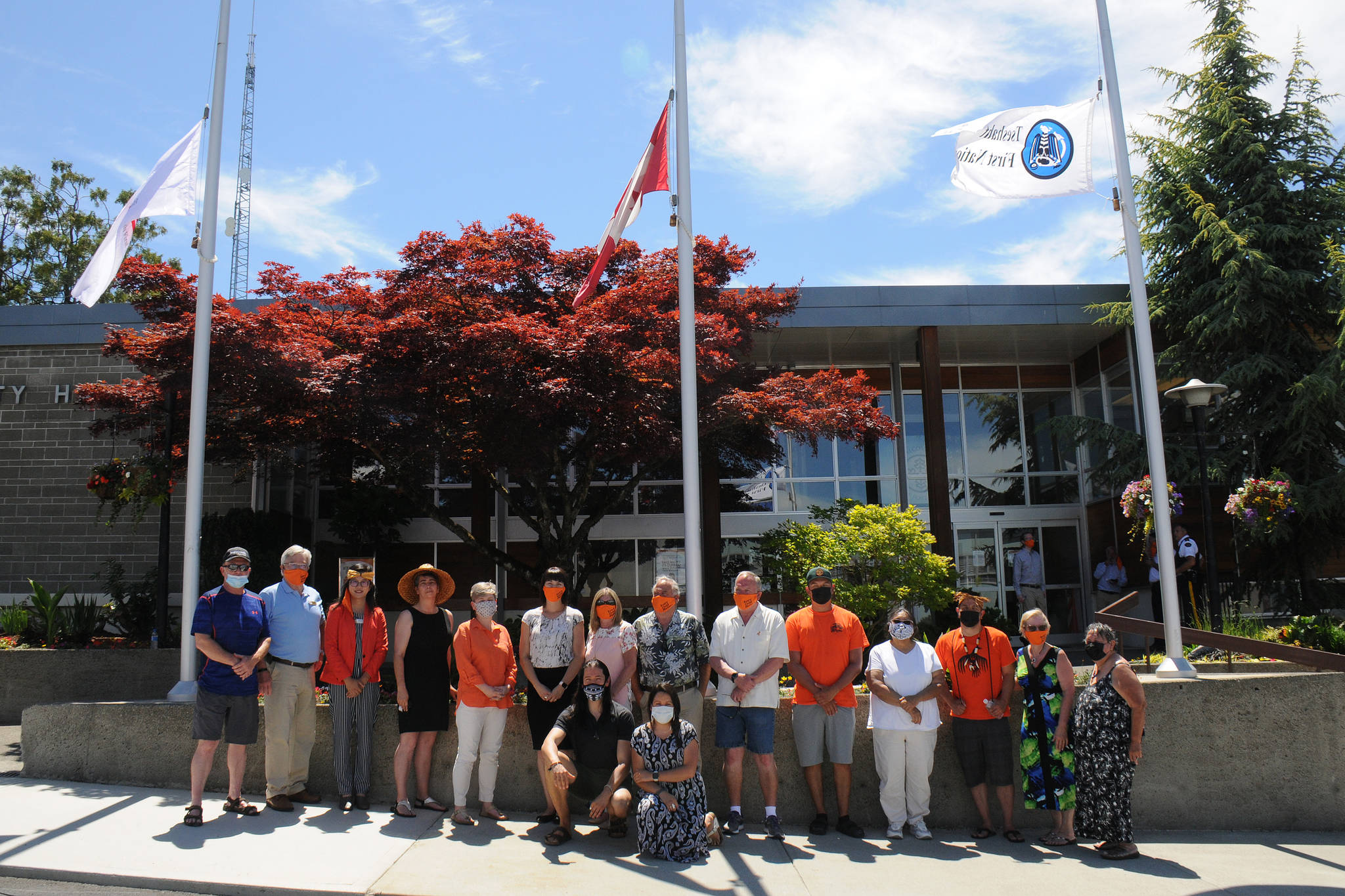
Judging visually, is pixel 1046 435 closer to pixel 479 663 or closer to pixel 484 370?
pixel 484 370

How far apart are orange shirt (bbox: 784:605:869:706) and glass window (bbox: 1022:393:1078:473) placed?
12.0 metres

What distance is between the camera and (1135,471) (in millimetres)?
14891

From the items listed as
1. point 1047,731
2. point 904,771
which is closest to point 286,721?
point 904,771

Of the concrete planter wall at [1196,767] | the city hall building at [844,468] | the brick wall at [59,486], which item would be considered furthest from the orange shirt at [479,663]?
the brick wall at [59,486]

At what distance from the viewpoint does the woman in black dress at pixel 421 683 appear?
22.0 ft

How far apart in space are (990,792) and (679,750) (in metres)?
2.60

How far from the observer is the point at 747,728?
6.58 m

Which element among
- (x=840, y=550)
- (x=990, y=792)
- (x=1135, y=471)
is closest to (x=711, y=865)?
(x=990, y=792)

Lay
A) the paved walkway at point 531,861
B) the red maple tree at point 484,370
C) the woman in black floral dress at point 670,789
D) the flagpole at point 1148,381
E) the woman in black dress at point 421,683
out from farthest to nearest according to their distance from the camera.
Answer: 1. the red maple tree at point 484,370
2. the flagpole at point 1148,381
3. the woman in black dress at point 421,683
4. the woman in black floral dress at point 670,789
5. the paved walkway at point 531,861

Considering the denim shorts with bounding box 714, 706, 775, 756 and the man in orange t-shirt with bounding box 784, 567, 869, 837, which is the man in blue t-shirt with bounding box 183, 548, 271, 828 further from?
the man in orange t-shirt with bounding box 784, 567, 869, 837

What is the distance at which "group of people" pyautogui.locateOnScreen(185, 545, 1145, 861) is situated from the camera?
20.5ft

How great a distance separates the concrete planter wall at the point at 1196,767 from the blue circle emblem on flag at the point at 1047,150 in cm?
440

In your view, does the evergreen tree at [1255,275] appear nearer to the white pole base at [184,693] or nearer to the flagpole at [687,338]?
the flagpole at [687,338]

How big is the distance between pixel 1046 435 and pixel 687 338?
12.1 m
